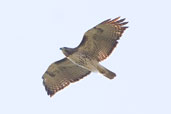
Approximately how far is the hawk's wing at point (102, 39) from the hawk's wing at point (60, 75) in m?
1.24

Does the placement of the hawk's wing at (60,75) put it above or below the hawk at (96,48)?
below

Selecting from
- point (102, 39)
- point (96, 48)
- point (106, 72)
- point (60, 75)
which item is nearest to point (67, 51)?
point (96, 48)

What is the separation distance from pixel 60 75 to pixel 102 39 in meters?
2.64

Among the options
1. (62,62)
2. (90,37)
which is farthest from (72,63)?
(90,37)

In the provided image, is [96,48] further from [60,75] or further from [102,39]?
[60,75]

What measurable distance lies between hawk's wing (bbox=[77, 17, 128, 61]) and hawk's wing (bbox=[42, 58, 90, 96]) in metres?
1.24

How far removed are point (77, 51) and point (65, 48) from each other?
17.8 inches

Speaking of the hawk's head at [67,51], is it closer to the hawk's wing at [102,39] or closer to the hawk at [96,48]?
the hawk at [96,48]

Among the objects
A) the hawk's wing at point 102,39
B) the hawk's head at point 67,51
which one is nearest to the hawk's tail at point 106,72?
the hawk's wing at point 102,39

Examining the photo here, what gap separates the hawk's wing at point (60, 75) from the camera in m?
21.8

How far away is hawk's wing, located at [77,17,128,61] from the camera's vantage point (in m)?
20.3

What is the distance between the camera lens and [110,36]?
20547mm

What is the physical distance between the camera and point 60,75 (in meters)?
22.2

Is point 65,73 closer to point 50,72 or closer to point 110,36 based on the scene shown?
point 50,72
